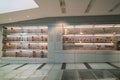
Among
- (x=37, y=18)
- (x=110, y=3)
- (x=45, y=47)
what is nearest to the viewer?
(x=110, y=3)

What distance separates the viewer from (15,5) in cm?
903

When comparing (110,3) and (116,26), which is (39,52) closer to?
(116,26)

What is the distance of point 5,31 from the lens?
13.9 meters

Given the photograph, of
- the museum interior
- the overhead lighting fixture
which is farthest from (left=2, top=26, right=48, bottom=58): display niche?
the overhead lighting fixture

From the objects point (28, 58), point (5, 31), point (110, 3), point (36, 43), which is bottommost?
point (28, 58)

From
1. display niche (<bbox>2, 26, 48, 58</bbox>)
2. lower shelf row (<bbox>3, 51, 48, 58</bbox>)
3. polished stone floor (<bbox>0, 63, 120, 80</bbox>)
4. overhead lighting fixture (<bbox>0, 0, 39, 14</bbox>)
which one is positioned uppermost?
overhead lighting fixture (<bbox>0, 0, 39, 14</bbox>)

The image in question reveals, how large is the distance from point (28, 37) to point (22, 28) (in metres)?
0.77

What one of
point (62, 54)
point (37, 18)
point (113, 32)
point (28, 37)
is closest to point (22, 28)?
point (28, 37)

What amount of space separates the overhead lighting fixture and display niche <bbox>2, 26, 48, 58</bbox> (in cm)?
416

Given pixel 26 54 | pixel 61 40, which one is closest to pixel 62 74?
pixel 61 40

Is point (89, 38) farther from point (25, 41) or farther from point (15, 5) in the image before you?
point (15, 5)

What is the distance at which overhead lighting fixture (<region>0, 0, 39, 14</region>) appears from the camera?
8703 mm

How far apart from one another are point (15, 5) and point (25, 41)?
199 inches

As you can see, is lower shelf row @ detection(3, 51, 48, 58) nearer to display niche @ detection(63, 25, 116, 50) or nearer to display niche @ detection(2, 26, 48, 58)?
display niche @ detection(2, 26, 48, 58)
